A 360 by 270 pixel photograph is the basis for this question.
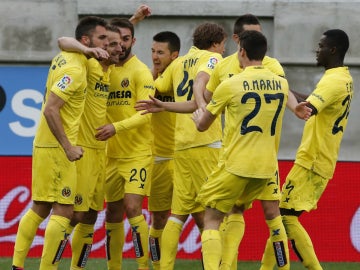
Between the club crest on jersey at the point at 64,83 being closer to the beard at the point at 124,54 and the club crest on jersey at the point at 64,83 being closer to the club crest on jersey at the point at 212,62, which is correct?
the beard at the point at 124,54

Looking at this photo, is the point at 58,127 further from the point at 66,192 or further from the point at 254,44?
the point at 254,44

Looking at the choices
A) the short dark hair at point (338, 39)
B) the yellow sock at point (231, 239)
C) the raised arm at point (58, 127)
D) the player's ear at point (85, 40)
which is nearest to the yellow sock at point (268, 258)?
the yellow sock at point (231, 239)

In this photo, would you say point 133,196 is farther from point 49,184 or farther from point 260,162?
point 260,162

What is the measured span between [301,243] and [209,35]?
2.28 metres

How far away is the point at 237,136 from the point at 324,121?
1475 mm

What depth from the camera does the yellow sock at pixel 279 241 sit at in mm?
9734

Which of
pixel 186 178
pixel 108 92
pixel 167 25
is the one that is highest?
pixel 167 25

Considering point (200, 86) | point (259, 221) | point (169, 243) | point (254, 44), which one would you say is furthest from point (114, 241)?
point (254, 44)

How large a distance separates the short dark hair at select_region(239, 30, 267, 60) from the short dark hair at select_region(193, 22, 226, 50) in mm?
1378

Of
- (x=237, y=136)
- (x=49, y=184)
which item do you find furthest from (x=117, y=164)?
(x=237, y=136)

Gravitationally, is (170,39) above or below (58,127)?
above

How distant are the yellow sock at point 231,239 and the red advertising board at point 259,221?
8.79 ft

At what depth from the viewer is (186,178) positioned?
33.7 feet

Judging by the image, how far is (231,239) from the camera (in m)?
9.56
